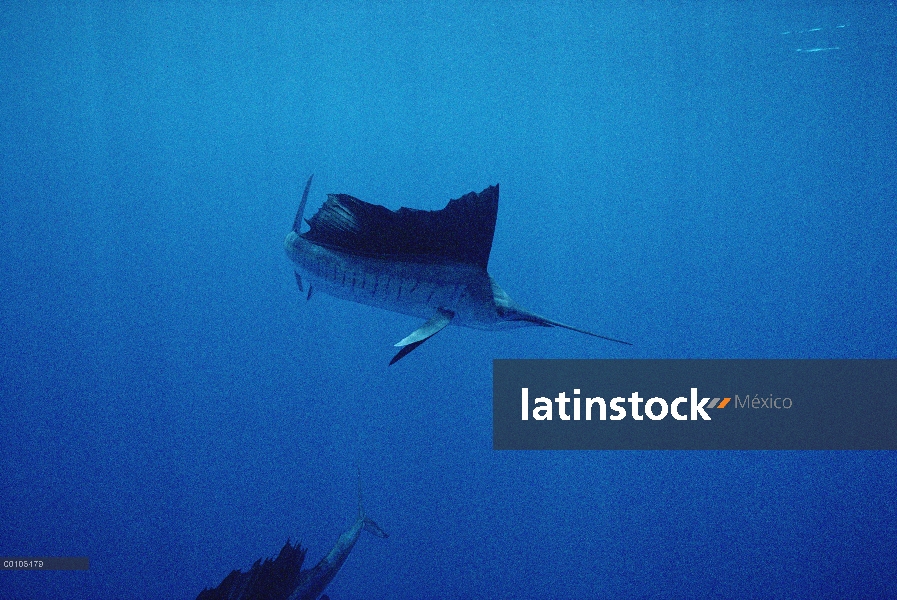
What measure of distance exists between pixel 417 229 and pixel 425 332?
503 millimetres

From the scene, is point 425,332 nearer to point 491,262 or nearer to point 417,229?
point 417,229

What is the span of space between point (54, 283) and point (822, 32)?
10263 mm

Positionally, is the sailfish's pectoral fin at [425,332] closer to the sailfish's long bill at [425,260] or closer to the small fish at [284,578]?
the sailfish's long bill at [425,260]

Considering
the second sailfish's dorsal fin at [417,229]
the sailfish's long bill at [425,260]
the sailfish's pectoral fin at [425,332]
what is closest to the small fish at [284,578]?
the sailfish's pectoral fin at [425,332]

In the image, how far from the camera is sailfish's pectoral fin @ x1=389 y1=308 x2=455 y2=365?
1872mm

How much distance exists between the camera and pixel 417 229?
2.15 meters

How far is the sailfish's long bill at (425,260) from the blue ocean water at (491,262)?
310cm

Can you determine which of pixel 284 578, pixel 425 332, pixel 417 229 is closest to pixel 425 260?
pixel 417 229

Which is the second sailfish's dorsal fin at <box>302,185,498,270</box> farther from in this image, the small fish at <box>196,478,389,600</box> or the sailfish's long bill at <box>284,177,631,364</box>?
the small fish at <box>196,478,389,600</box>

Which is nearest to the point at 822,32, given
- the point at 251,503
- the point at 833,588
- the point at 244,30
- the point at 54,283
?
the point at 833,588

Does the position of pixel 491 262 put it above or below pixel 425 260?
above

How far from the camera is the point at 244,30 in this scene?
6660 mm

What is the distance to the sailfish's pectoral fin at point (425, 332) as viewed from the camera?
187cm

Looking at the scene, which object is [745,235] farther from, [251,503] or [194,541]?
[194,541]
